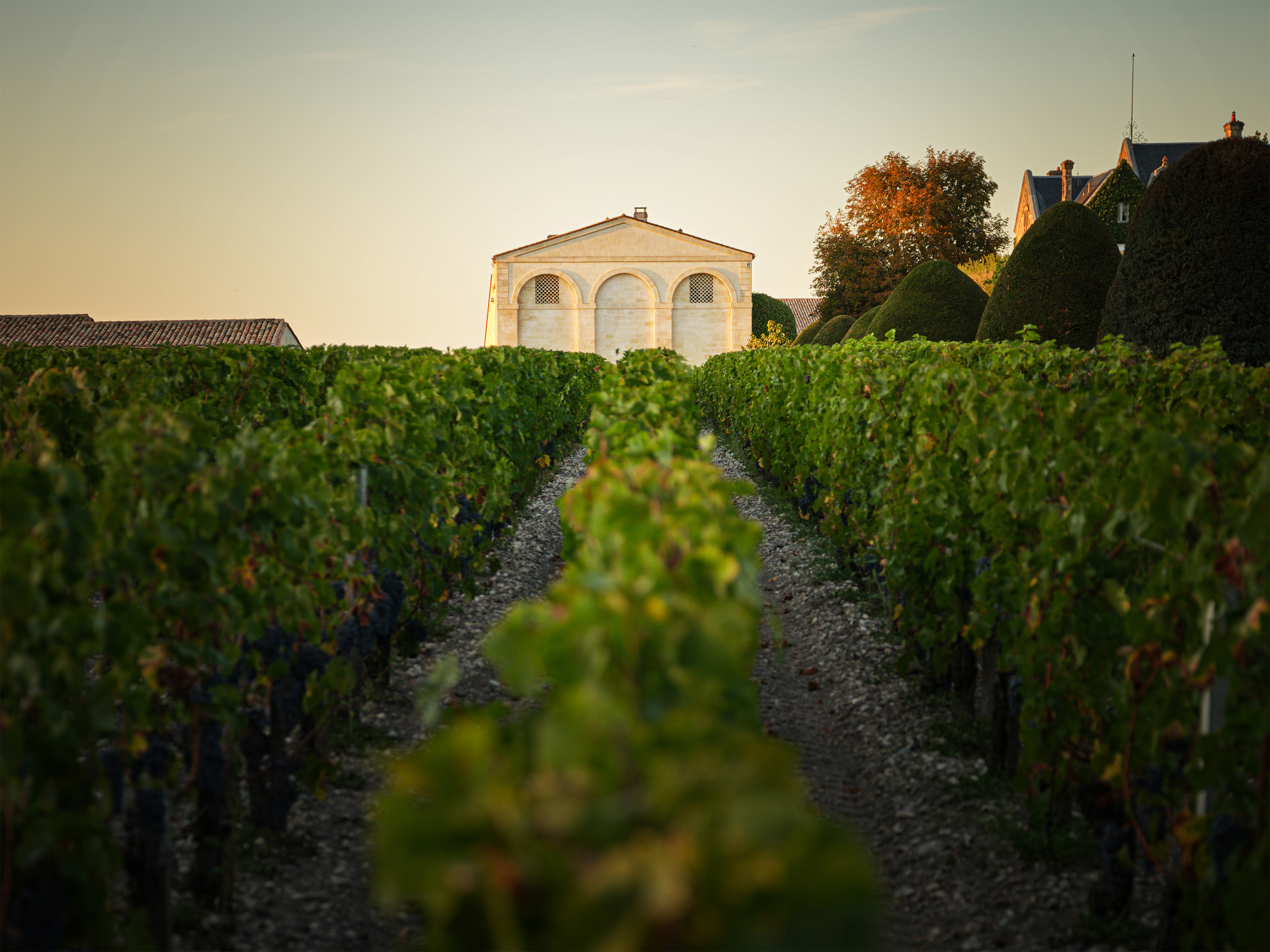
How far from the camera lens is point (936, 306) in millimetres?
20016

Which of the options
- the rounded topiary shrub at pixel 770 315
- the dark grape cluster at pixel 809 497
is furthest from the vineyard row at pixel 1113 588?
the rounded topiary shrub at pixel 770 315

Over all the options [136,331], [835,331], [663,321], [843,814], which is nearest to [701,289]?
[663,321]

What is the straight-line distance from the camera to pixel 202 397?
8.02m

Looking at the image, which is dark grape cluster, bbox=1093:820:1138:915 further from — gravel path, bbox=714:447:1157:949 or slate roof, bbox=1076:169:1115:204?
slate roof, bbox=1076:169:1115:204

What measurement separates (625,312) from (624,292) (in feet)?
3.45

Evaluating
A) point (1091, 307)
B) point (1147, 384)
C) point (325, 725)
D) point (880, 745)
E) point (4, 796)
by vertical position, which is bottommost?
point (880, 745)

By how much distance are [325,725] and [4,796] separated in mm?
1992

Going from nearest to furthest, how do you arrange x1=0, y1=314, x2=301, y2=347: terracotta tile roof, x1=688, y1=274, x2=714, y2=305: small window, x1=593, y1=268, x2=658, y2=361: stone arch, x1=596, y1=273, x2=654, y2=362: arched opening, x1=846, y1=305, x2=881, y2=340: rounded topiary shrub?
1. x1=846, y1=305, x2=881, y2=340: rounded topiary shrub
2. x1=0, y1=314, x2=301, y2=347: terracotta tile roof
3. x1=593, y1=268, x2=658, y2=361: stone arch
4. x1=596, y1=273, x2=654, y2=362: arched opening
5. x1=688, y1=274, x2=714, y2=305: small window

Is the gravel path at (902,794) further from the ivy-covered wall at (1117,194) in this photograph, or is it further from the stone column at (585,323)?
the stone column at (585,323)

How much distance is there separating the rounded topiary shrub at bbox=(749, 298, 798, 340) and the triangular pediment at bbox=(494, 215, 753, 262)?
5640 millimetres

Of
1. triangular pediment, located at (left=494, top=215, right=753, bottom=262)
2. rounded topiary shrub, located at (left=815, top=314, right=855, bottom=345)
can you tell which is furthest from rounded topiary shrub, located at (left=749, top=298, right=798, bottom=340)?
rounded topiary shrub, located at (left=815, top=314, right=855, bottom=345)

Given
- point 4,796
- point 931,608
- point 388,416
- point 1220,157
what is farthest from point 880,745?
point 1220,157

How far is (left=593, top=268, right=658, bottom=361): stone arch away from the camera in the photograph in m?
48.1

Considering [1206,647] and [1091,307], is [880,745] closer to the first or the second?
[1206,647]
